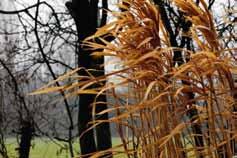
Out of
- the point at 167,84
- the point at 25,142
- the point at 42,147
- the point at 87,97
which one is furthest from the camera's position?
the point at 42,147

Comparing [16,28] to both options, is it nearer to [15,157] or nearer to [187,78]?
[15,157]

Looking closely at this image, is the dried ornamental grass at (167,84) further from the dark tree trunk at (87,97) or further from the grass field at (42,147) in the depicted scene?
the grass field at (42,147)

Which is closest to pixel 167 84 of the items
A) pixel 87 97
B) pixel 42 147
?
pixel 87 97

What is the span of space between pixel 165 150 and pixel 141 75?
16 cm

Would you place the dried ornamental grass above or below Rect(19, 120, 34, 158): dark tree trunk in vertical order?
above

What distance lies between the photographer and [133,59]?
101cm

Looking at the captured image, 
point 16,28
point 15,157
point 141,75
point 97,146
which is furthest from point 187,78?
point 16,28

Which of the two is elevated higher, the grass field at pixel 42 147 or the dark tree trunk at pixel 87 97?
the dark tree trunk at pixel 87 97

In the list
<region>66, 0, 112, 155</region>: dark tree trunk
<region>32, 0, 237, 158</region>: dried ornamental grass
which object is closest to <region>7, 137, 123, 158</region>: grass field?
<region>66, 0, 112, 155</region>: dark tree trunk

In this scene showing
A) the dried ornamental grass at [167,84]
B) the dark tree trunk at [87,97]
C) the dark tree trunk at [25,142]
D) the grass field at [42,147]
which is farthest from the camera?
the grass field at [42,147]

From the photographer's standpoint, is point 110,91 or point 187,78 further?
point 110,91

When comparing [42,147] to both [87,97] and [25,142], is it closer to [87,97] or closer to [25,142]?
[25,142]

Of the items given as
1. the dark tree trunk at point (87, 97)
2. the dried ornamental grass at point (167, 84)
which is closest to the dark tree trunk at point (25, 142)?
the dark tree trunk at point (87, 97)

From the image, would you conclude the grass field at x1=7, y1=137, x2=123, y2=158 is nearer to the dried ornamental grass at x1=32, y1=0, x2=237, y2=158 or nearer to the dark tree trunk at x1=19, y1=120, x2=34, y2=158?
the dark tree trunk at x1=19, y1=120, x2=34, y2=158
